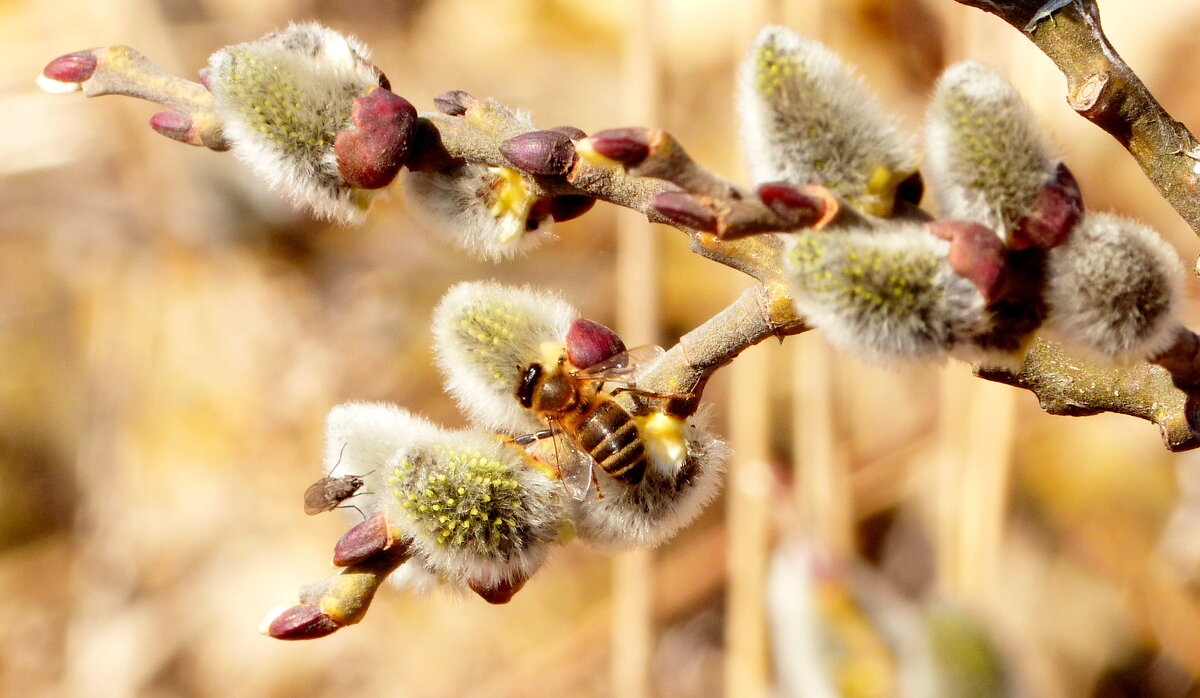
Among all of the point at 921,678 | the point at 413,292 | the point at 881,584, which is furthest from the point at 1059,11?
the point at 413,292

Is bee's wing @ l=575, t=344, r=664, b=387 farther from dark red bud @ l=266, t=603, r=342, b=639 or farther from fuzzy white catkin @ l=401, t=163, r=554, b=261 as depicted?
dark red bud @ l=266, t=603, r=342, b=639

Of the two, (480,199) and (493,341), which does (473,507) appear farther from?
(480,199)

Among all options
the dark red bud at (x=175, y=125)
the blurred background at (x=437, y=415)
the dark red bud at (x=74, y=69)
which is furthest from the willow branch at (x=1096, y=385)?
the blurred background at (x=437, y=415)

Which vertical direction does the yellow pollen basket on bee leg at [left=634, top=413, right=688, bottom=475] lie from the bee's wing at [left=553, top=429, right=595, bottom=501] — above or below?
above

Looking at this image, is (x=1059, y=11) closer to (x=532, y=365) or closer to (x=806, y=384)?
(x=532, y=365)

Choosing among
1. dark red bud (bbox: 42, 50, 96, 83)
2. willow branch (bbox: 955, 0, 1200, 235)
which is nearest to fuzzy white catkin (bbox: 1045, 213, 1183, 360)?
willow branch (bbox: 955, 0, 1200, 235)

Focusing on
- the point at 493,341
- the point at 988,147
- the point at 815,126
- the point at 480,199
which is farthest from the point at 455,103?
the point at 988,147
